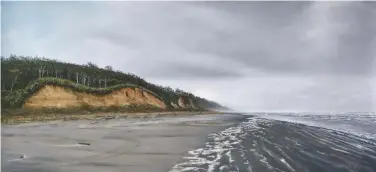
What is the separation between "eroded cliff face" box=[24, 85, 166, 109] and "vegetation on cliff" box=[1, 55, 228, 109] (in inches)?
11.6

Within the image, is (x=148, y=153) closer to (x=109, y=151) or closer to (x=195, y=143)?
(x=109, y=151)

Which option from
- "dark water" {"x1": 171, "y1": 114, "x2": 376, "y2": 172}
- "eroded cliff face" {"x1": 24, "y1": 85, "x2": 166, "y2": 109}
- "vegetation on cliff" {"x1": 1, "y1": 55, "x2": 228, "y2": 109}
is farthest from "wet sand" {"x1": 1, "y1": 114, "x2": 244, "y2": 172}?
"eroded cliff face" {"x1": 24, "y1": 85, "x2": 166, "y2": 109}

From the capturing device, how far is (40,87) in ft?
48.1

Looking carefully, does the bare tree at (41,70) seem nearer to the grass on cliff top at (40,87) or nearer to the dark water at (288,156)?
the grass on cliff top at (40,87)

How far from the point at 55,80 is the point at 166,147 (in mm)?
11241

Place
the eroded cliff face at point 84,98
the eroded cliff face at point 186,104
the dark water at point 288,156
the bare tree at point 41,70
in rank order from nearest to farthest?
the dark water at point 288,156, the bare tree at point 41,70, the eroded cliff face at point 84,98, the eroded cliff face at point 186,104

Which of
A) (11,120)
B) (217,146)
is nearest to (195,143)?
(217,146)

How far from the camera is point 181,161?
5.59m

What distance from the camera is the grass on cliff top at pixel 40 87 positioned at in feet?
39.5

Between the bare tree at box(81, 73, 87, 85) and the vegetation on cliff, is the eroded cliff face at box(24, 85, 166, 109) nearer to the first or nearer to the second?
the vegetation on cliff

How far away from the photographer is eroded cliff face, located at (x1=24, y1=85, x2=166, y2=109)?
15124 millimetres

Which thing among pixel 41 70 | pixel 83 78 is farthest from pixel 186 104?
pixel 41 70

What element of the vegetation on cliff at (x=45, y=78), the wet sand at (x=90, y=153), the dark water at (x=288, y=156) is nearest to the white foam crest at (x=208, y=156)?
the dark water at (x=288, y=156)

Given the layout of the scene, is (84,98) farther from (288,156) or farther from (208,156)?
(288,156)
